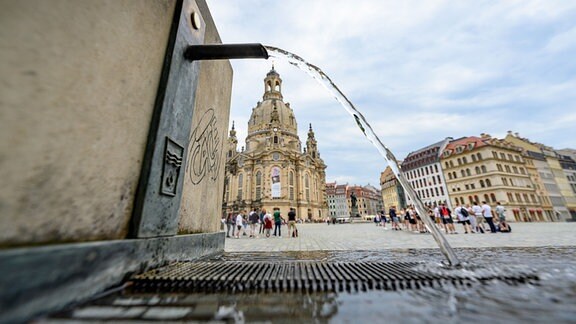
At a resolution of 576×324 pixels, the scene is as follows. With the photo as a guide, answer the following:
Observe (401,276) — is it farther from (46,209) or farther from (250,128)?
(250,128)

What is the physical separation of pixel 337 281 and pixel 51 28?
8.44 feet

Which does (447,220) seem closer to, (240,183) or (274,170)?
(274,170)

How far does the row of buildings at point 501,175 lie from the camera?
132 ft

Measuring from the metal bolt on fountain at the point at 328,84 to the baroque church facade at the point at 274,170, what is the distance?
1595 inches

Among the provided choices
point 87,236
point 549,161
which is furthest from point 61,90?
point 549,161

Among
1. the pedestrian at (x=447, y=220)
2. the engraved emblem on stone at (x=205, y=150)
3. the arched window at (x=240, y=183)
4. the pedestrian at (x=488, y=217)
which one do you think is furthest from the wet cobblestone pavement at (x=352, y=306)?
the arched window at (x=240, y=183)

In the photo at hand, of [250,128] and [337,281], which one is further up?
[250,128]

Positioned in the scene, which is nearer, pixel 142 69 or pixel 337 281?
pixel 337 281

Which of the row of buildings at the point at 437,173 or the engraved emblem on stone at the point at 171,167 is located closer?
the engraved emblem on stone at the point at 171,167

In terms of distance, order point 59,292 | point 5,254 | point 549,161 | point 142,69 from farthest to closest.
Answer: point 549,161
point 142,69
point 59,292
point 5,254

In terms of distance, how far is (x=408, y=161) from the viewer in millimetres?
57031

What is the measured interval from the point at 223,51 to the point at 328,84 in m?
1.77

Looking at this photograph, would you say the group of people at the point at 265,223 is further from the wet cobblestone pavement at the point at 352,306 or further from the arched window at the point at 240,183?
the arched window at the point at 240,183

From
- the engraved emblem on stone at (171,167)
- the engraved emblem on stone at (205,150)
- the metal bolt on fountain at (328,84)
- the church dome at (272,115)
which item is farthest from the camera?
the church dome at (272,115)
